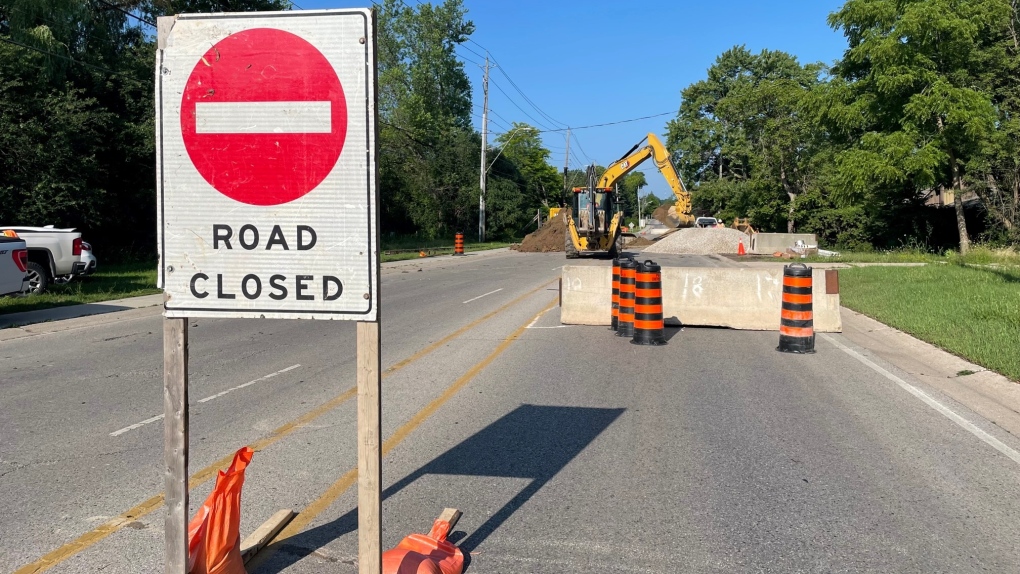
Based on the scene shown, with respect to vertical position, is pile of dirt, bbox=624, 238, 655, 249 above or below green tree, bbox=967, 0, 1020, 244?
below

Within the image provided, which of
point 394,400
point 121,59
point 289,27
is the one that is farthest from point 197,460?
point 121,59

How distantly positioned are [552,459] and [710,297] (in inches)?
309

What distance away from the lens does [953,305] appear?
14.2 metres

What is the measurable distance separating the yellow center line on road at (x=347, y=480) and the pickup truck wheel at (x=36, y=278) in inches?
472

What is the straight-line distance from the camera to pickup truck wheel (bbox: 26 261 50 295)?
16.8 meters

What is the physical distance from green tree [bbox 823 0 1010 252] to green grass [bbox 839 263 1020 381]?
27.3 ft

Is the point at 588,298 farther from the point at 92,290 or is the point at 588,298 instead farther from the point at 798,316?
the point at 92,290

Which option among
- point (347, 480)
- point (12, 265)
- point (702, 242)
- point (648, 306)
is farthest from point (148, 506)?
point (702, 242)

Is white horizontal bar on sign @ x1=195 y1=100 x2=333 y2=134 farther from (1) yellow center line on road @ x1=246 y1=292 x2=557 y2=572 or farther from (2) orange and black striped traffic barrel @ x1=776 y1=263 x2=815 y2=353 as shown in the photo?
(2) orange and black striped traffic barrel @ x1=776 y1=263 x2=815 y2=353

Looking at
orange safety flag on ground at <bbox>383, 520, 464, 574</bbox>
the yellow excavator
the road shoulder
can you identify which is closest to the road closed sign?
orange safety flag on ground at <bbox>383, 520, 464, 574</bbox>

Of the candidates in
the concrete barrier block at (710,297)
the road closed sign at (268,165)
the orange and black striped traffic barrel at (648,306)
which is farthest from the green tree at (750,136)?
the road closed sign at (268,165)

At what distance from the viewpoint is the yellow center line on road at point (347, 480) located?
417 cm

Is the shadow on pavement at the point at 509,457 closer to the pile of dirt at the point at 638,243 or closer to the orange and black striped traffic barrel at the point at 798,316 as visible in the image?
the orange and black striped traffic barrel at the point at 798,316

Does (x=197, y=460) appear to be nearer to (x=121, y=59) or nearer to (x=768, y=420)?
(x=768, y=420)
